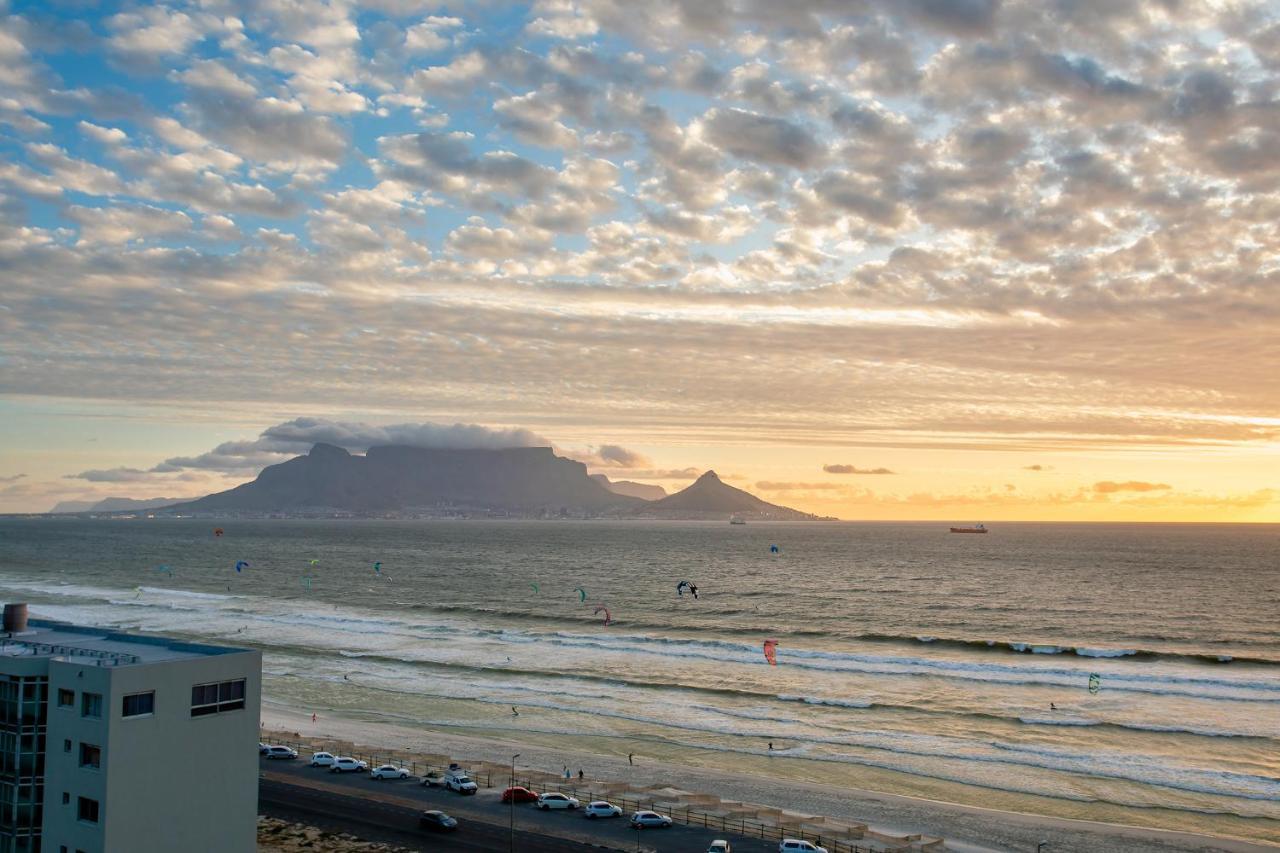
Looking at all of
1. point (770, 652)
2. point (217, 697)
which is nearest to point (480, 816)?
point (217, 697)

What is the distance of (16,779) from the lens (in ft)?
93.0

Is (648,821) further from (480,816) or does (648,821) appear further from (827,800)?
(827,800)

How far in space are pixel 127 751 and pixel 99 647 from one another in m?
7.00

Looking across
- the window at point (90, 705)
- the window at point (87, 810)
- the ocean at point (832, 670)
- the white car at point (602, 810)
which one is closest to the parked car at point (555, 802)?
the white car at point (602, 810)

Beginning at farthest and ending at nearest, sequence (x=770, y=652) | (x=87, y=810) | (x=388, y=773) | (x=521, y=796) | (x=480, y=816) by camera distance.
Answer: (x=770, y=652) < (x=388, y=773) < (x=521, y=796) < (x=480, y=816) < (x=87, y=810)

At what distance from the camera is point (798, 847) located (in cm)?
3838

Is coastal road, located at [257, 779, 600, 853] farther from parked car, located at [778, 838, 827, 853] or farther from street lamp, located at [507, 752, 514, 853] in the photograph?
parked car, located at [778, 838, 827, 853]

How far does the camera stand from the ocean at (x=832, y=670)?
51406 millimetres

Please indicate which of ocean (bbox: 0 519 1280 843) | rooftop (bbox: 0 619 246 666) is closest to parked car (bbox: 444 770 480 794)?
ocean (bbox: 0 519 1280 843)

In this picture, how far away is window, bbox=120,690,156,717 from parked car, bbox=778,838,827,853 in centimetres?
2360

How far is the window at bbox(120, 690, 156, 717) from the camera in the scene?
27.3 m

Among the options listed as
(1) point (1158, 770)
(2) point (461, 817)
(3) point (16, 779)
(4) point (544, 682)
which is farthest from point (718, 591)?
(3) point (16, 779)

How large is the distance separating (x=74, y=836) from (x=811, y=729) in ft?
136

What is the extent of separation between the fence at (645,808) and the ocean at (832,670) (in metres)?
8.58
